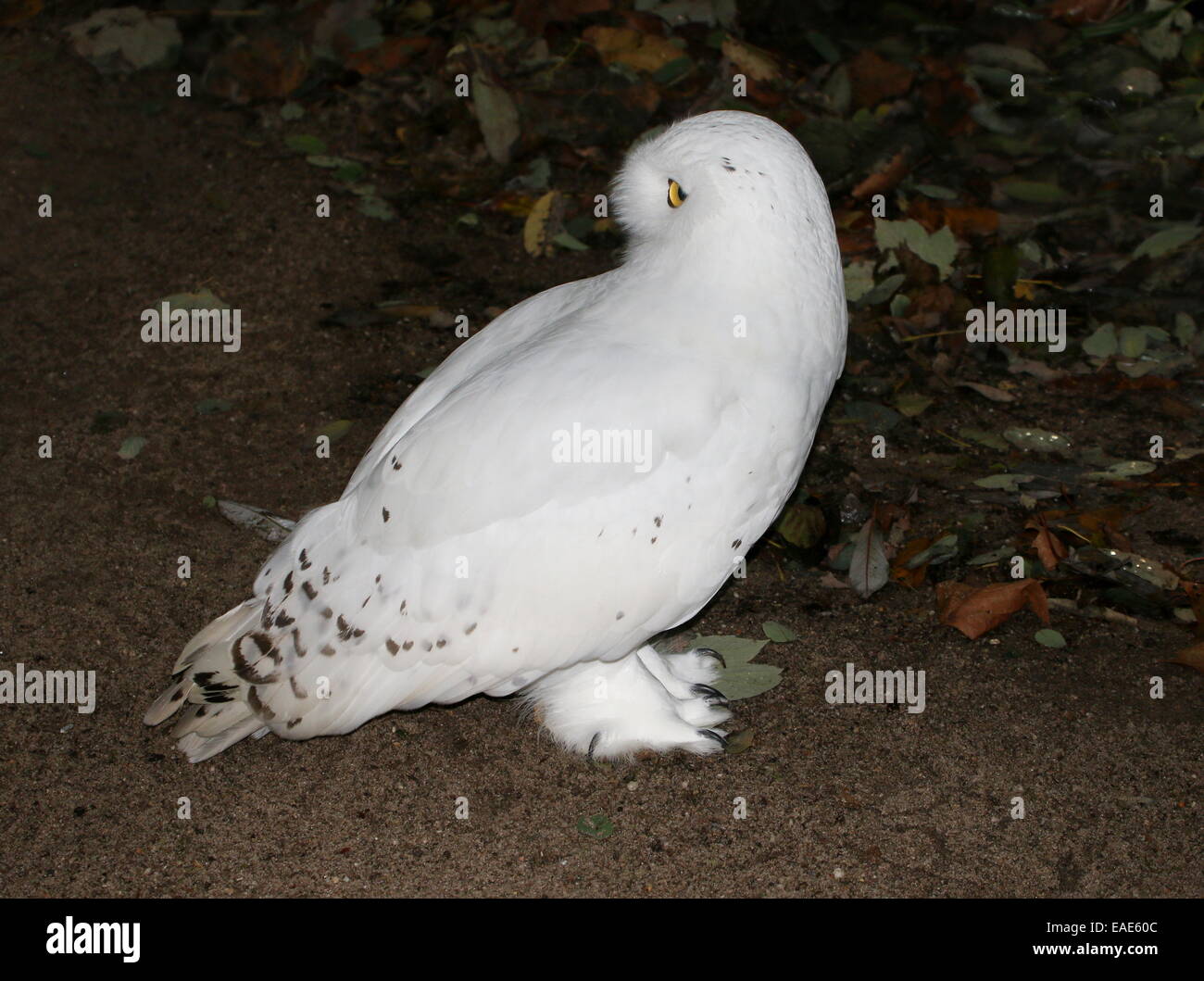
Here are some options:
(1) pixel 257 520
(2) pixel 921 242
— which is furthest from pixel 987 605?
(1) pixel 257 520

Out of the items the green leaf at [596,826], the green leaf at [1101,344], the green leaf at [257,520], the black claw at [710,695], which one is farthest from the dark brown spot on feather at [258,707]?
the green leaf at [1101,344]

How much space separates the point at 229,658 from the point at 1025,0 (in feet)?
16.7

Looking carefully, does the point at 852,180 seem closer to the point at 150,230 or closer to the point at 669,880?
the point at 150,230

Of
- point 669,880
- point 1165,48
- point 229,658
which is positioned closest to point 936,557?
point 669,880

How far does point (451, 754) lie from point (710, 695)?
0.69 m

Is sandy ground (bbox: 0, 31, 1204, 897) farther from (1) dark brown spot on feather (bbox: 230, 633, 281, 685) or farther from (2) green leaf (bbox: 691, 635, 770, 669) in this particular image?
(1) dark brown spot on feather (bbox: 230, 633, 281, 685)

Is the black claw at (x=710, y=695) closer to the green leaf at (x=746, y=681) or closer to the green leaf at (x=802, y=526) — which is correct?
the green leaf at (x=746, y=681)

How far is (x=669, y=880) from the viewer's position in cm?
295

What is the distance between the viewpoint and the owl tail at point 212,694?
3.04 meters

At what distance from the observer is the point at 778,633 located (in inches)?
141

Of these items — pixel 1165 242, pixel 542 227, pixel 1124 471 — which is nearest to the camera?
pixel 1124 471

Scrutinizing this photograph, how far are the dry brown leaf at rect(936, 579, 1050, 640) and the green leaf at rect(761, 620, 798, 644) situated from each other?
433 millimetres

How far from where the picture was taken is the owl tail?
9.96 ft

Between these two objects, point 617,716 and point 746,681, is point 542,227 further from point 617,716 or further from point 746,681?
point 617,716
